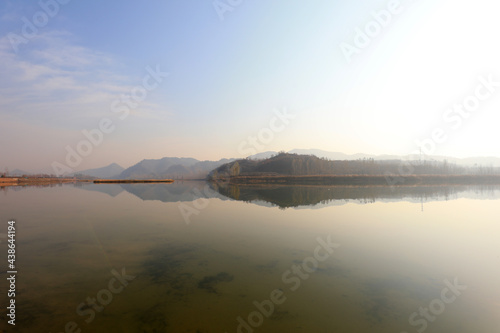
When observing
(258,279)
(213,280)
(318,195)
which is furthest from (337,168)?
(213,280)

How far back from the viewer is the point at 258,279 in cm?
940

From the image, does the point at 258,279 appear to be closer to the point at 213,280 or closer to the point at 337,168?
the point at 213,280

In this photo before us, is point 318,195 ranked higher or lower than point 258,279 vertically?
higher

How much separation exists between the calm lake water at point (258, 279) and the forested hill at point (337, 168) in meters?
122

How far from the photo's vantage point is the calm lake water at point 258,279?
264 inches

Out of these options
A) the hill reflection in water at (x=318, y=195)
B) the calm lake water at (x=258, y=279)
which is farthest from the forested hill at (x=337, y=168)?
the calm lake water at (x=258, y=279)

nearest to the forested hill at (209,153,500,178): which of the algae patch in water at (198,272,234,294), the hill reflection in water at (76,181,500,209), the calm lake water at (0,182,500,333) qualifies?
the hill reflection in water at (76,181,500,209)

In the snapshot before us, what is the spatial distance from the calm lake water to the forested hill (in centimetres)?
12248

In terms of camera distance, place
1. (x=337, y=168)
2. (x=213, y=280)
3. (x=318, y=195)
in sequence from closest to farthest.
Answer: (x=213, y=280), (x=318, y=195), (x=337, y=168)

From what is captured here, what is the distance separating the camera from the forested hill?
130 meters

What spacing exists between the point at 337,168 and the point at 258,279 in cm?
14903

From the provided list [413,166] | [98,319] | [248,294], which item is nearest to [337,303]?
[248,294]

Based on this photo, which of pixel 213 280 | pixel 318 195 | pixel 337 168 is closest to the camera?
pixel 213 280

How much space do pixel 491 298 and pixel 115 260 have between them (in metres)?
13.9
